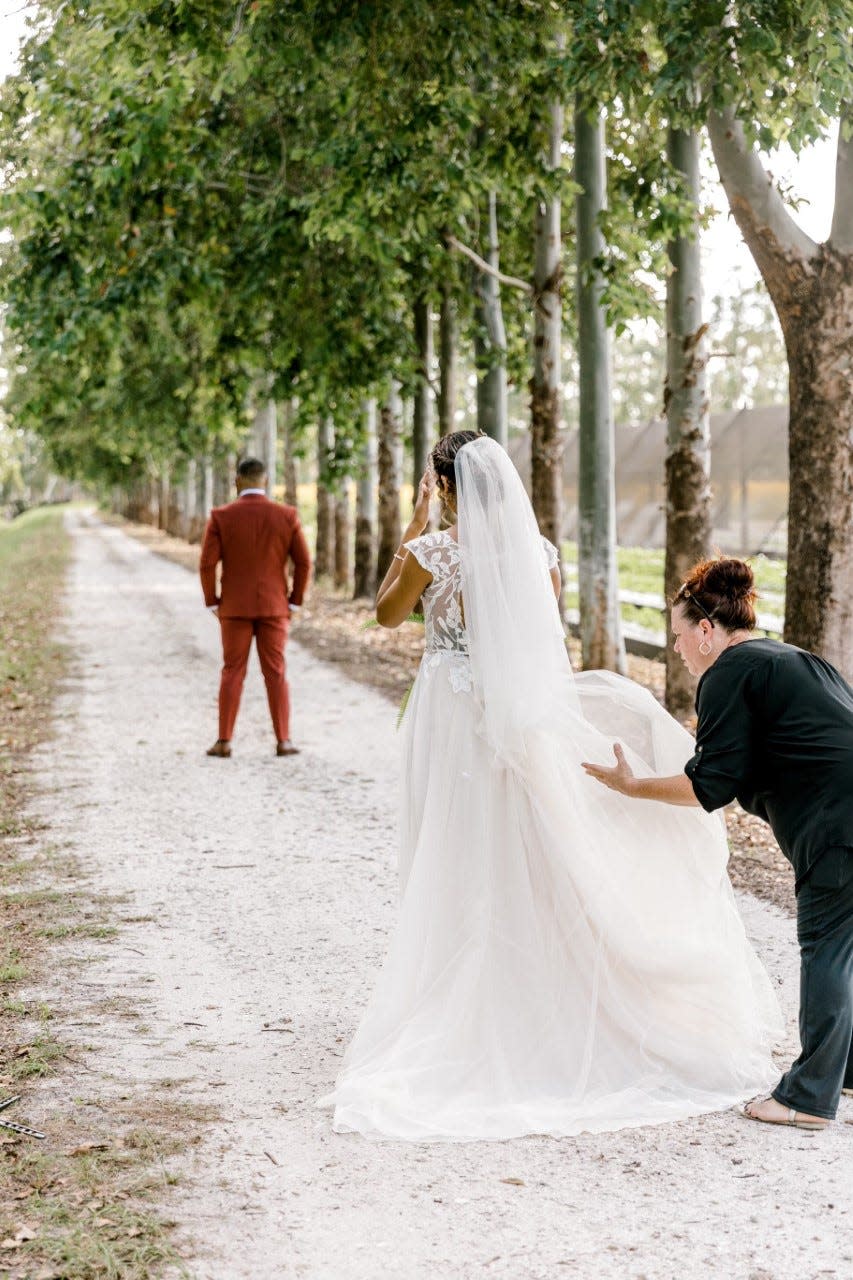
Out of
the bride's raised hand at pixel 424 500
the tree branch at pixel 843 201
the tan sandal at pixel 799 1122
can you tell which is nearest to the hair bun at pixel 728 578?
the bride's raised hand at pixel 424 500

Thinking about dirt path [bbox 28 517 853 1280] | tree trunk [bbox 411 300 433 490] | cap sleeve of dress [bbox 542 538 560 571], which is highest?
tree trunk [bbox 411 300 433 490]

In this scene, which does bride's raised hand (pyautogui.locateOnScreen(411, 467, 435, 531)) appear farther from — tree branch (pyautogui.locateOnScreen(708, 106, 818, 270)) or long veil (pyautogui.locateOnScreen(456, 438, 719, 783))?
tree branch (pyautogui.locateOnScreen(708, 106, 818, 270))

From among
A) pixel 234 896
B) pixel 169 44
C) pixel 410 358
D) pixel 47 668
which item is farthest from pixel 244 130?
pixel 234 896

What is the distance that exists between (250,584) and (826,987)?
751 centimetres

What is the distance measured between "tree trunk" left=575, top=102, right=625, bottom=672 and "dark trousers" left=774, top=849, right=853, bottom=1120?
942 cm

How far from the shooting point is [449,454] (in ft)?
17.1

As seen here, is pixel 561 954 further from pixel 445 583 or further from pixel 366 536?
pixel 366 536

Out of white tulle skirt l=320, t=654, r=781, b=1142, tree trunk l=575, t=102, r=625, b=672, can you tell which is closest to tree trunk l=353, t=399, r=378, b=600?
tree trunk l=575, t=102, r=625, b=672

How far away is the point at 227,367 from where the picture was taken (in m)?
20.9

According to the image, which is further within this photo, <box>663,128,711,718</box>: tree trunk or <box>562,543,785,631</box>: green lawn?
<box>562,543,785,631</box>: green lawn

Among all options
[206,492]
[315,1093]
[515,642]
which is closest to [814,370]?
[515,642]

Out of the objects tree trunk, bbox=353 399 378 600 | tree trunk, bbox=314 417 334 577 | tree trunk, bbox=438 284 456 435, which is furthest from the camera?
tree trunk, bbox=314 417 334 577

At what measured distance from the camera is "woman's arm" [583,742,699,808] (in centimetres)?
473

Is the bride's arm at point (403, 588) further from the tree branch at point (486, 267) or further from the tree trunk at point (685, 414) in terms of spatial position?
the tree branch at point (486, 267)
